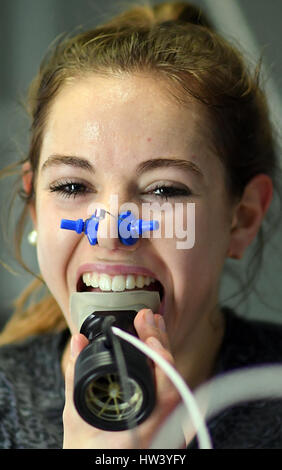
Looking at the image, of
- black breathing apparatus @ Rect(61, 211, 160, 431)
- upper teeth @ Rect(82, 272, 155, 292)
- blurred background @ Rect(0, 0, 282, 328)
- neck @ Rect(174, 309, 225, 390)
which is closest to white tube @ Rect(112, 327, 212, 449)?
black breathing apparatus @ Rect(61, 211, 160, 431)

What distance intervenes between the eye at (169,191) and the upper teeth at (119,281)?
4.4 inches

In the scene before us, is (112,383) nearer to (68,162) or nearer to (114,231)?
(114,231)

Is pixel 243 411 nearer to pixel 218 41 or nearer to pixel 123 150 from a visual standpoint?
pixel 123 150

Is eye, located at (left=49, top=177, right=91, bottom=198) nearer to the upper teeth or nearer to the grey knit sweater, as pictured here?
the upper teeth

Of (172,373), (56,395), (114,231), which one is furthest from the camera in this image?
(56,395)

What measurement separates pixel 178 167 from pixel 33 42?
14.9 inches

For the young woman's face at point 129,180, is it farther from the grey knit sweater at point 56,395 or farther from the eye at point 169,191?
the grey knit sweater at point 56,395

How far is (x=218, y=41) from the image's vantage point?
0.89 meters

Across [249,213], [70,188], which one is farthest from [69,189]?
[249,213]

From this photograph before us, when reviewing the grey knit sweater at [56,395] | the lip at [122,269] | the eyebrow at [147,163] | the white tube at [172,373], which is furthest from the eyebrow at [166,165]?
the grey knit sweater at [56,395]

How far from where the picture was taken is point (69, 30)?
0.97 m

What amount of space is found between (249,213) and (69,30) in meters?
0.42

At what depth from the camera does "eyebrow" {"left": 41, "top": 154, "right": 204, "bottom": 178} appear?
0.75 metres

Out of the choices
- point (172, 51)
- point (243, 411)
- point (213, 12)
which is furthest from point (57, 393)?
point (213, 12)
